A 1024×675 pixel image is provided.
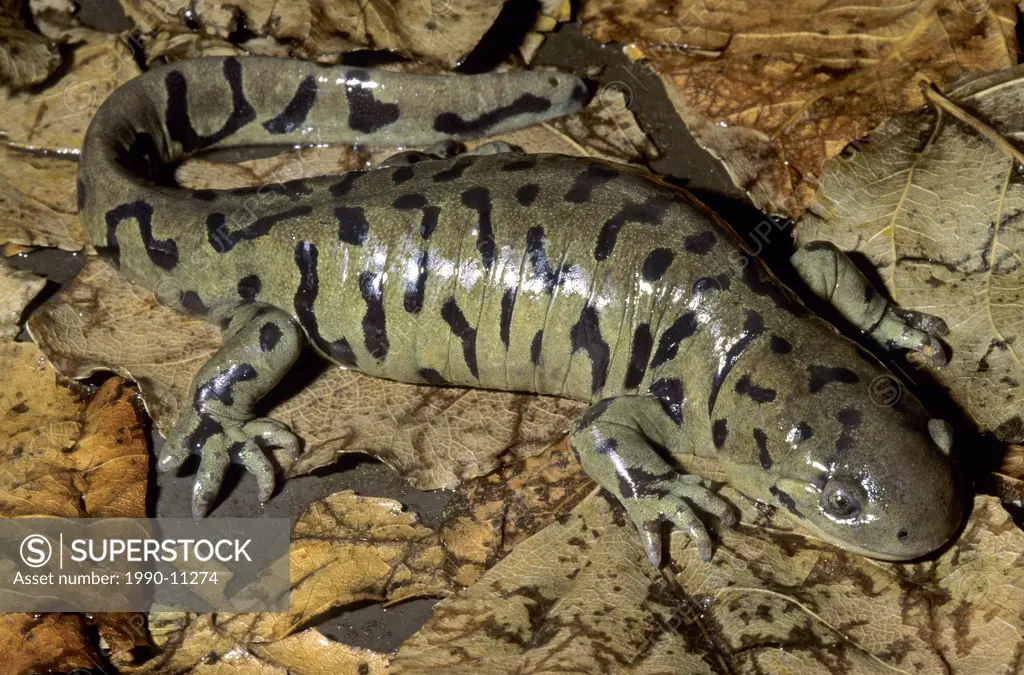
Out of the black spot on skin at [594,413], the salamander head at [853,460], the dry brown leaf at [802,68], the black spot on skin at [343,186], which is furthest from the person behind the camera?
the dry brown leaf at [802,68]

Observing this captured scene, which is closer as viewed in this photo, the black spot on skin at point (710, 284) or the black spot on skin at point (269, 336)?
the black spot on skin at point (710, 284)

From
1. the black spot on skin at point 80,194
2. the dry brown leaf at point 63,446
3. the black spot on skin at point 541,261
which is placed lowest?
the dry brown leaf at point 63,446

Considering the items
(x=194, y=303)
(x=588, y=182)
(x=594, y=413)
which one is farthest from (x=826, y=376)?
(x=194, y=303)

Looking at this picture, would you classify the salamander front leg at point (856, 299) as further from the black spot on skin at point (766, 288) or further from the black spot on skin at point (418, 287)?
the black spot on skin at point (418, 287)

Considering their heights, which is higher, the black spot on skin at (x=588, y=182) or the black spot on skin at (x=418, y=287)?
the black spot on skin at (x=588, y=182)

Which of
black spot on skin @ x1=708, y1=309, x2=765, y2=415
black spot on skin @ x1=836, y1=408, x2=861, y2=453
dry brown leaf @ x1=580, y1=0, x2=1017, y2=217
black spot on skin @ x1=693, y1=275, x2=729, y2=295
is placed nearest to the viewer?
black spot on skin @ x1=836, y1=408, x2=861, y2=453

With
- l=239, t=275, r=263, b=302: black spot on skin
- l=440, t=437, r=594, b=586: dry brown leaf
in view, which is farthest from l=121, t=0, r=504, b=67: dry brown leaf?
l=440, t=437, r=594, b=586: dry brown leaf

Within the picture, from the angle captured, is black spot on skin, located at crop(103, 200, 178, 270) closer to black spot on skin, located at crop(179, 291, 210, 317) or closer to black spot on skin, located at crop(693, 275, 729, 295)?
black spot on skin, located at crop(179, 291, 210, 317)

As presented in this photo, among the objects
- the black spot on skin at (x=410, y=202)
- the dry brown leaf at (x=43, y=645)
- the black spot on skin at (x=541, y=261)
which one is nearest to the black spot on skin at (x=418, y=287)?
the black spot on skin at (x=410, y=202)
